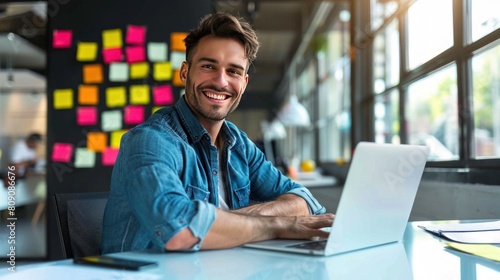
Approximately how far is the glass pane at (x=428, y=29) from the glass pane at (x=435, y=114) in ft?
0.50

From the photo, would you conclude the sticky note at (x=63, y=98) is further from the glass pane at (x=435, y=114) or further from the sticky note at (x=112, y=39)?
the glass pane at (x=435, y=114)

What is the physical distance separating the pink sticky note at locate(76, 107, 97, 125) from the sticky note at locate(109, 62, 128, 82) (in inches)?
10.7

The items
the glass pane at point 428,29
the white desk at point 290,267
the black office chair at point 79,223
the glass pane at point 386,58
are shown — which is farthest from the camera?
the glass pane at point 386,58

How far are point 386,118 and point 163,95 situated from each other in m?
2.20

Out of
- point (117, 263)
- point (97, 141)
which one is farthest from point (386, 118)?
point (117, 263)

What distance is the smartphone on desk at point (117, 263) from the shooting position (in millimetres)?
948

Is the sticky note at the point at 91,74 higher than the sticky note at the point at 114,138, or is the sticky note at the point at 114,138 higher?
the sticky note at the point at 91,74

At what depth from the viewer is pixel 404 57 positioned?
3787mm

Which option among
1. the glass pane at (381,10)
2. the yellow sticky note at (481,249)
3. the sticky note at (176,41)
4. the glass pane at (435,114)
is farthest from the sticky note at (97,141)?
the yellow sticky note at (481,249)

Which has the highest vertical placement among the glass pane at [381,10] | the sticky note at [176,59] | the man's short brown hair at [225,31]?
the glass pane at [381,10]

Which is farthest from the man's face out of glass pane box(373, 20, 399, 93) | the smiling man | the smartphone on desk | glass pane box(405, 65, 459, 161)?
glass pane box(373, 20, 399, 93)

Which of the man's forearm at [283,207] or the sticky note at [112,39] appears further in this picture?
the sticky note at [112,39]

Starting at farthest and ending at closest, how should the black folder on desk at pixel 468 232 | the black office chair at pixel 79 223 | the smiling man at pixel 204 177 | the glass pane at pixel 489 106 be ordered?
1. the glass pane at pixel 489 106
2. the black office chair at pixel 79 223
3. the black folder on desk at pixel 468 232
4. the smiling man at pixel 204 177

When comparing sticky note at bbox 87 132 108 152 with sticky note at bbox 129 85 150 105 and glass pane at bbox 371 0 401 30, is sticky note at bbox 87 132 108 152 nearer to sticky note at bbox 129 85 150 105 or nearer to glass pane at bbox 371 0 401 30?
sticky note at bbox 129 85 150 105
